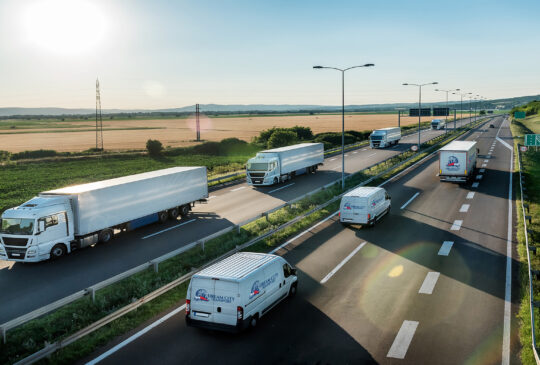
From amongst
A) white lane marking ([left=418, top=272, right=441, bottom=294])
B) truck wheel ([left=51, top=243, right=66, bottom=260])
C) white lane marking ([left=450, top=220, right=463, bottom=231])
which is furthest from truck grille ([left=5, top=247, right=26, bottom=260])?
white lane marking ([left=450, top=220, right=463, bottom=231])

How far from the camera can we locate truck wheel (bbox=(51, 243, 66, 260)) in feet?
70.4

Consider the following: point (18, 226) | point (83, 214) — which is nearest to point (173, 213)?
point (83, 214)

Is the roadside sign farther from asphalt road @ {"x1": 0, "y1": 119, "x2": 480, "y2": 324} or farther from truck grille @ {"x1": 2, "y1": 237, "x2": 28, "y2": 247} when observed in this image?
truck grille @ {"x1": 2, "y1": 237, "x2": 28, "y2": 247}

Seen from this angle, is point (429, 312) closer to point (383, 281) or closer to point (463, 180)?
point (383, 281)

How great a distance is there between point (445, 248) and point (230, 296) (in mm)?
13047

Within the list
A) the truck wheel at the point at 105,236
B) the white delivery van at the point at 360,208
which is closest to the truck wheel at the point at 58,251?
the truck wheel at the point at 105,236

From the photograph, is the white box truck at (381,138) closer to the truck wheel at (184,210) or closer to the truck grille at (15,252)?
the truck wheel at (184,210)

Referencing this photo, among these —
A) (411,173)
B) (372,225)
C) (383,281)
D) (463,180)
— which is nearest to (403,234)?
(372,225)

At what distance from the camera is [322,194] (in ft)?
112

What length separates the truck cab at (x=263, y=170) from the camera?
4044cm

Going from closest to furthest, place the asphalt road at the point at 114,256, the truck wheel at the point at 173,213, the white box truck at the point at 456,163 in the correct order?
the asphalt road at the point at 114,256 < the truck wheel at the point at 173,213 < the white box truck at the point at 456,163

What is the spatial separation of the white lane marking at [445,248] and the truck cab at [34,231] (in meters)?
18.3

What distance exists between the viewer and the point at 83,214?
22.4 m

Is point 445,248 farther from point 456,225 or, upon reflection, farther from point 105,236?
point 105,236
